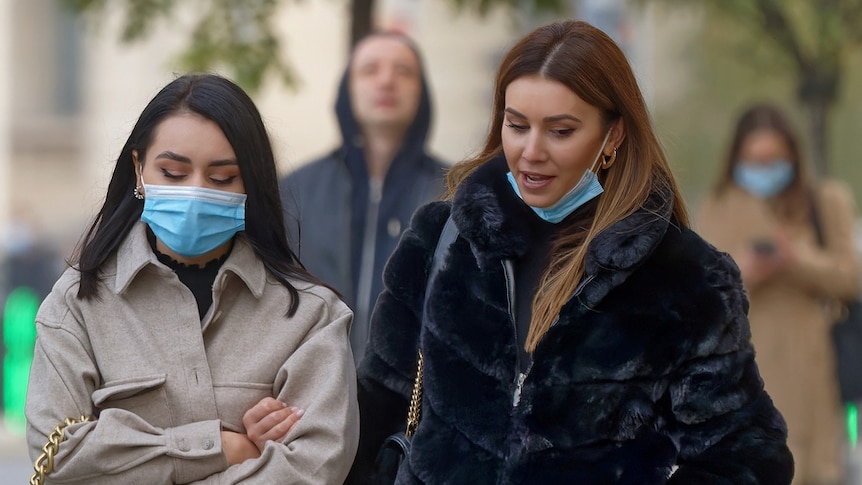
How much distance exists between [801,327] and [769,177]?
774mm

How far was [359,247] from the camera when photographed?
20.2 ft

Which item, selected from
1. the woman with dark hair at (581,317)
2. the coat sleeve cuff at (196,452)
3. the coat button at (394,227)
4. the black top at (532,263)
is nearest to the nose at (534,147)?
the woman with dark hair at (581,317)

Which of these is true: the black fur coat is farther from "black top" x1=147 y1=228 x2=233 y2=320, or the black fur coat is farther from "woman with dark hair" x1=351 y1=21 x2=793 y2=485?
"black top" x1=147 y1=228 x2=233 y2=320

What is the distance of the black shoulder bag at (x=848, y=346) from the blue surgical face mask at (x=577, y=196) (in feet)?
14.0

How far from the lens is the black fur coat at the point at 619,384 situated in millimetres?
3355

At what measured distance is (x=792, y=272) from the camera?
7402mm

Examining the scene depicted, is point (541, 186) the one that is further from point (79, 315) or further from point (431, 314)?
point (79, 315)

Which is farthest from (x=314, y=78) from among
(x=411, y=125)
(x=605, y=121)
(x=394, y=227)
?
(x=605, y=121)

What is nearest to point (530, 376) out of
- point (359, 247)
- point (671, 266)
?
point (671, 266)

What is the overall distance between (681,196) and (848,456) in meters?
5.01

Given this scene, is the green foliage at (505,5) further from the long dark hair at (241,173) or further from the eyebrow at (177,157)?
the eyebrow at (177,157)

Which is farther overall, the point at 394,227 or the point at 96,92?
the point at 96,92

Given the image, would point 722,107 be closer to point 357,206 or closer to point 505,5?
point 505,5

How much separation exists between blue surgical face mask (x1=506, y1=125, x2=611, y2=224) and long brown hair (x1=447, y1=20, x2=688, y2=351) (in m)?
0.04
